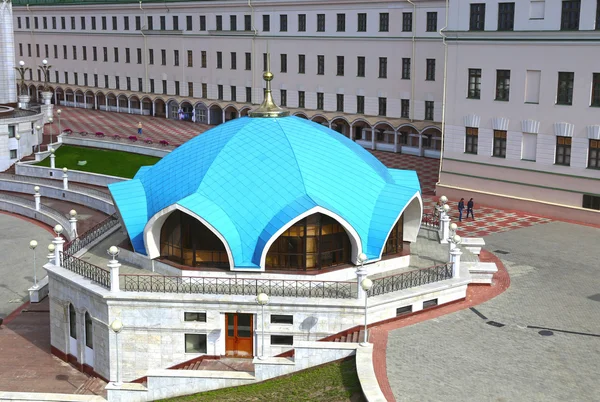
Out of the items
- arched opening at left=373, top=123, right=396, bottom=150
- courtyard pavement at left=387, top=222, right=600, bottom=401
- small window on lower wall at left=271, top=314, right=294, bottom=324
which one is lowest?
courtyard pavement at left=387, top=222, right=600, bottom=401

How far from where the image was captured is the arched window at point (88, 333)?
27.5 metres

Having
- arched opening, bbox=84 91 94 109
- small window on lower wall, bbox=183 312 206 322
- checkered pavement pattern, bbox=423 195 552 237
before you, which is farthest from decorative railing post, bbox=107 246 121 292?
arched opening, bbox=84 91 94 109

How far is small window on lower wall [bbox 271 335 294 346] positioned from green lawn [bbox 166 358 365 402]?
1.87 meters

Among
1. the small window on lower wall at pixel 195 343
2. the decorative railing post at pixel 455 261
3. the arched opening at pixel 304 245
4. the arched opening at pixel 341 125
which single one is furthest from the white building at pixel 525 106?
the small window on lower wall at pixel 195 343

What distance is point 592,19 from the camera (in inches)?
1533

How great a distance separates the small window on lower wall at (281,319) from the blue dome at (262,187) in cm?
193

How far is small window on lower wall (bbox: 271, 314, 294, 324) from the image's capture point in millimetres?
26141

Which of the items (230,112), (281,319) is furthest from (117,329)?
(230,112)

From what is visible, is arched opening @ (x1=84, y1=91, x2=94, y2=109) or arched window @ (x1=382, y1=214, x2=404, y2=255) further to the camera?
arched opening @ (x1=84, y1=91, x2=94, y2=109)

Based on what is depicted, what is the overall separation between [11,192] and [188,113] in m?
22.9

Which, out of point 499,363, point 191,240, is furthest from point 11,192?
point 499,363

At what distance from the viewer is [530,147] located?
1666 inches

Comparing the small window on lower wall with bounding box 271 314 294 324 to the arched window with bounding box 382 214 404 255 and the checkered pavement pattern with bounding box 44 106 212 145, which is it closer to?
the arched window with bounding box 382 214 404 255

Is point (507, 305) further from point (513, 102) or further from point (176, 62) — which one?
point (176, 62)
